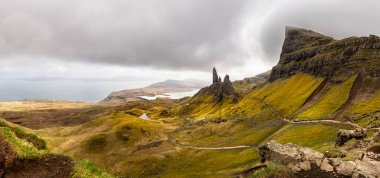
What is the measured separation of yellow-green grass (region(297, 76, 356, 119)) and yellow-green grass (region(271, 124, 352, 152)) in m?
13.6

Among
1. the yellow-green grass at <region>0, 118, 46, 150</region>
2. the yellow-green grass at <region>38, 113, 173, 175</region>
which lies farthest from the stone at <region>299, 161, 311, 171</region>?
the yellow-green grass at <region>38, 113, 173, 175</region>

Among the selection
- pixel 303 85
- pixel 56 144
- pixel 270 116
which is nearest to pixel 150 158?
pixel 56 144

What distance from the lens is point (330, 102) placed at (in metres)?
133

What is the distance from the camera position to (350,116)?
343 ft

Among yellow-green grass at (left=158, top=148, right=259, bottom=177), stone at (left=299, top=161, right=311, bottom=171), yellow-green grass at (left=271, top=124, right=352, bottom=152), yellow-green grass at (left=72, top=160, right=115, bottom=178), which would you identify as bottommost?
yellow-green grass at (left=158, top=148, right=259, bottom=177)

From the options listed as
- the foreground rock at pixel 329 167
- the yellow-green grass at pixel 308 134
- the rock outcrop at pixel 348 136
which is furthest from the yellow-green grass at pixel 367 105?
the foreground rock at pixel 329 167

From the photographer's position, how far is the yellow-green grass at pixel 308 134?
9050 centimetres

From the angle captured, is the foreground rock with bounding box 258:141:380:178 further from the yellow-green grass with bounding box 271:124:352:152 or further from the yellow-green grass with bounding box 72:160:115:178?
the yellow-green grass with bounding box 271:124:352:152

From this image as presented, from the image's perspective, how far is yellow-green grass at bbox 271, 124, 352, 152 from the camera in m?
90.5

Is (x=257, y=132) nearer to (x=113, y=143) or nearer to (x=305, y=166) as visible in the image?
(x=113, y=143)

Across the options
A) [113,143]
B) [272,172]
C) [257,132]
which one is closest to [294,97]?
[257,132]

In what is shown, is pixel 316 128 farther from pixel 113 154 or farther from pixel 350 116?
pixel 113 154

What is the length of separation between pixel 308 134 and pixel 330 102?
139 feet

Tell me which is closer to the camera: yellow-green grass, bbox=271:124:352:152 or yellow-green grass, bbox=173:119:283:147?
yellow-green grass, bbox=271:124:352:152
